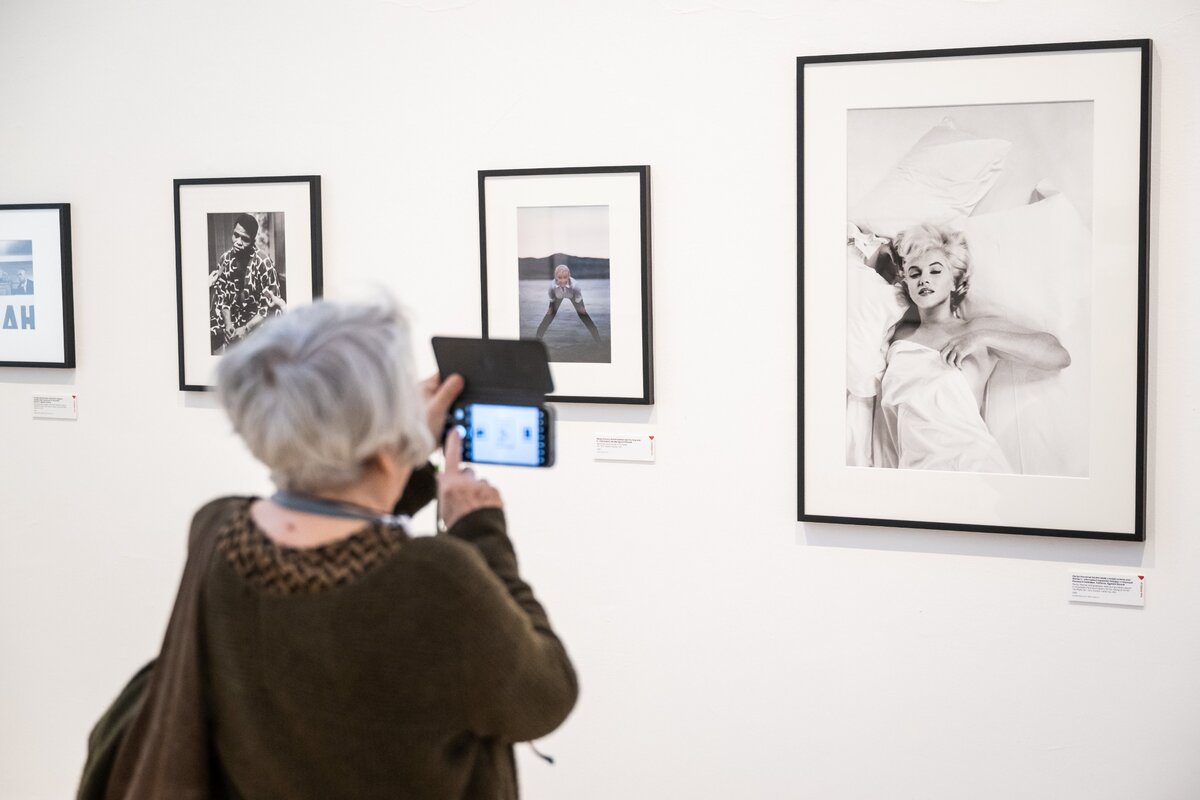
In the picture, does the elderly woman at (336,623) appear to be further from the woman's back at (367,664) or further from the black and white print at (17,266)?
the black and white print at (17,266)

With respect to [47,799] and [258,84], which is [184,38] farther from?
[47,799]

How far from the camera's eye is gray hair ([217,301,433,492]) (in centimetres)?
147

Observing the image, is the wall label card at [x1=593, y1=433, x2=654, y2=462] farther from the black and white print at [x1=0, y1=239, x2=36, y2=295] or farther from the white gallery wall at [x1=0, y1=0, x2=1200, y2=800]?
the black and white print at [x1=0, y1=239, x2=36, y2=295]

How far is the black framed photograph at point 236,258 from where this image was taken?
11.0 feet

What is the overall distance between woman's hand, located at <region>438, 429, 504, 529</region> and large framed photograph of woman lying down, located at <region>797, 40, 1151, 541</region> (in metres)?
1.28

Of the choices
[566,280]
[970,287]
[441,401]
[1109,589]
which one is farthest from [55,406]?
[1109,589]

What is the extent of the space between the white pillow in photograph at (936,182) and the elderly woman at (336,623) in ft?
5.02

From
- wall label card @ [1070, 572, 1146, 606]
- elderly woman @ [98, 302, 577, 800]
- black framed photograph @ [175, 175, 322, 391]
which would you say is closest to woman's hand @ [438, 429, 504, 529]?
elderly woman @ [98, 302, 577, 800]

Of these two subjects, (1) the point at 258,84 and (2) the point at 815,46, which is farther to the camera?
(1) the point at 258,84

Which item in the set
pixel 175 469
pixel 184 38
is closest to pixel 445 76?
pixel 184 38

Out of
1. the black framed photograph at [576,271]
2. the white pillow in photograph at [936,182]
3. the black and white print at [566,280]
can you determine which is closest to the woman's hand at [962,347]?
the white pillow in photograph at [936,182]

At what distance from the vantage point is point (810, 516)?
9.50 feet

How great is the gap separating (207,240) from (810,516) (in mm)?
1873

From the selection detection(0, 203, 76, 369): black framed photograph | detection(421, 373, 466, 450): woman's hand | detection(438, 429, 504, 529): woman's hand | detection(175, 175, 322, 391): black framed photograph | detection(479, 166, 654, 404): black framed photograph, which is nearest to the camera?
detection(438, 429, 504, 529): woman's hand
